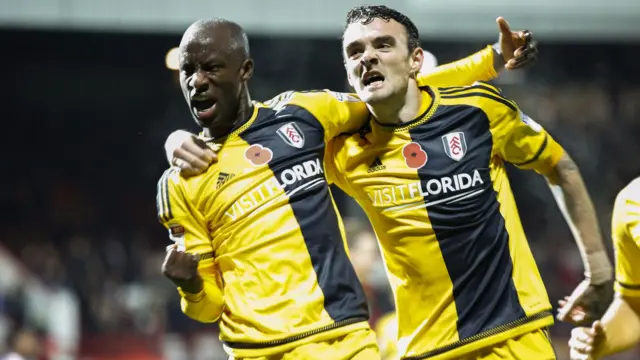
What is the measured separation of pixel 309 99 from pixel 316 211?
1.40ft

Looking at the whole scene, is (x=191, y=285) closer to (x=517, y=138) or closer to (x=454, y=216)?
(x=454, y=216)

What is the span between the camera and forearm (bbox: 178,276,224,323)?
2.99 m

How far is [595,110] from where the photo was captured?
1095 cm

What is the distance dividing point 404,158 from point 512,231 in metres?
0.44

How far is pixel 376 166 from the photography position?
10.7 ft

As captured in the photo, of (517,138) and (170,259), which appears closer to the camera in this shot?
(170,259)

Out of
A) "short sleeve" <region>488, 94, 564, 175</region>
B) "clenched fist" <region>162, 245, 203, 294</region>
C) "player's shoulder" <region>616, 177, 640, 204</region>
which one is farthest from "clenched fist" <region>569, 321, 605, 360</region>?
"clenched fist" <region>162, 245, 203, 294</region>

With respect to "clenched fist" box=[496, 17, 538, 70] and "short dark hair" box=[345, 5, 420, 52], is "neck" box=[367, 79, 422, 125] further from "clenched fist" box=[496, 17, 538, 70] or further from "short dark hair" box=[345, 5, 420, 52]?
"clenched fist" box=[496, 17, 538, 70]

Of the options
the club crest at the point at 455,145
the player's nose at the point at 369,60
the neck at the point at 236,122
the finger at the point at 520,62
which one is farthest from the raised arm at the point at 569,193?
the neck at the point at 236,122

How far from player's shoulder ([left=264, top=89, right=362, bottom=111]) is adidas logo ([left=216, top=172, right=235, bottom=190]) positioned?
32cm

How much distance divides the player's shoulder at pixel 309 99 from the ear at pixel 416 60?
23 cm

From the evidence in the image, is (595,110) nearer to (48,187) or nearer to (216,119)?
(48,187)

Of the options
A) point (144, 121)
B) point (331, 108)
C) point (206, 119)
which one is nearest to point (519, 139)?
point (331, 108)

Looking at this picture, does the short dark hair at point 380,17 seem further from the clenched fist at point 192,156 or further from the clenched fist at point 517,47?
the clenched fist at point 192,156
